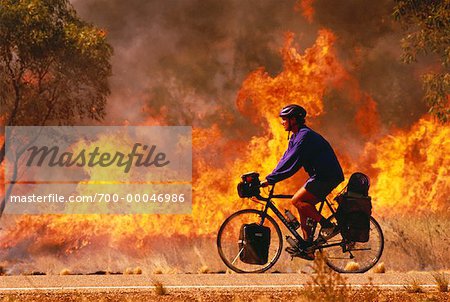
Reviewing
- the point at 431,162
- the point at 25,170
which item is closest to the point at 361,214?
the point at 431,162

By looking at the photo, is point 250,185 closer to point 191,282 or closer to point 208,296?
point 208,296

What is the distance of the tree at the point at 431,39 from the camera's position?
18523 mm

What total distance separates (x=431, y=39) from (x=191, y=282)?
960cm

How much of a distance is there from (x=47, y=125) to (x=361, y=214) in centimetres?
1321

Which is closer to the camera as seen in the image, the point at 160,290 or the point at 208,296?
the point at 208,296

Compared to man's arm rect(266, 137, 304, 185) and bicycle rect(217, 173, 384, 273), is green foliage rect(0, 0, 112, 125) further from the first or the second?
man's arm rect(266, 137, 304, 185)

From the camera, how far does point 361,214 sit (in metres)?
12.0

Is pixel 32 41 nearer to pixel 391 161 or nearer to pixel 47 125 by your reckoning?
pixel 47 125

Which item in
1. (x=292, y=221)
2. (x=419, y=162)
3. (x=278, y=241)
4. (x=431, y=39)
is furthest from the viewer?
(x=419, y=162)

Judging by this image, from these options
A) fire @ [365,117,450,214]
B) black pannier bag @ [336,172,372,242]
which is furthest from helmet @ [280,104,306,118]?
fire @ [365,117,450,214]

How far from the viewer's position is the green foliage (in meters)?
21.3

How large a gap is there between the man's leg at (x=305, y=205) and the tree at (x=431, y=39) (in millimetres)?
8357

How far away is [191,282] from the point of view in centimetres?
1360

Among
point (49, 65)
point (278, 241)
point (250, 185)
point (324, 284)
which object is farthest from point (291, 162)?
point (49, 65)
